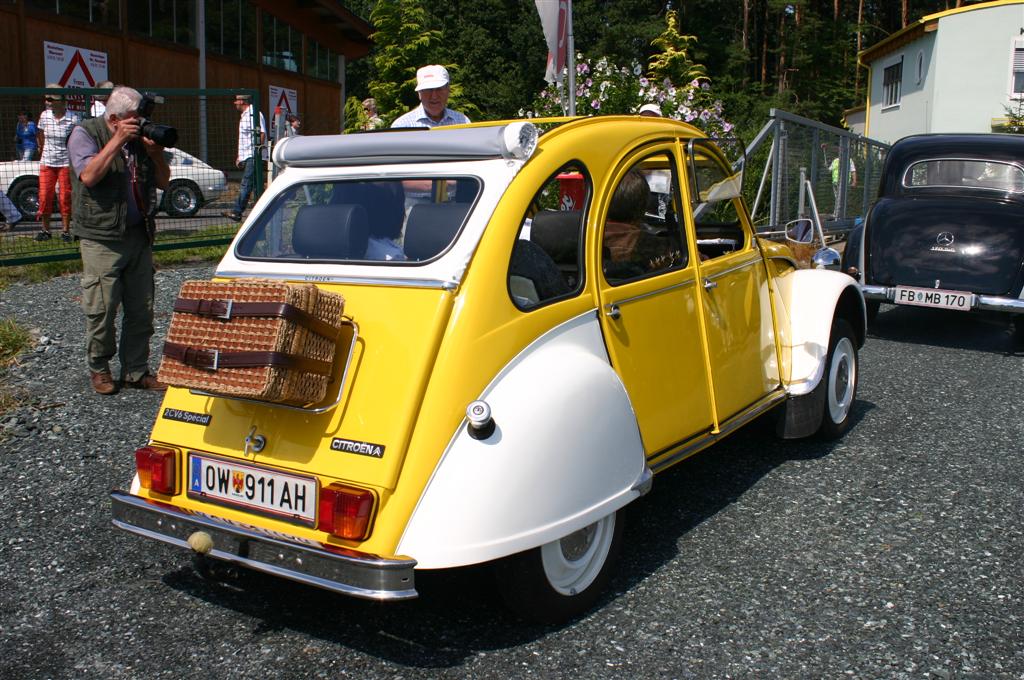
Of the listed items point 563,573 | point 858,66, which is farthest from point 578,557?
point 858,66

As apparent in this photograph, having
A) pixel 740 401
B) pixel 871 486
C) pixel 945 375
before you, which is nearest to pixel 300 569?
pixel 740 401

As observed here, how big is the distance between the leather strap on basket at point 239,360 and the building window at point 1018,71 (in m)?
32.1

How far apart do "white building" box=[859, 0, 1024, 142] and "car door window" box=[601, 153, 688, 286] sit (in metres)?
28.6

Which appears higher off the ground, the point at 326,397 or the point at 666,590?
the point at 326,397

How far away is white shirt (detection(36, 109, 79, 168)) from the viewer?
32.8ft

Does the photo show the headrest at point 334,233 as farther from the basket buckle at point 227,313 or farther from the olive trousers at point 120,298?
the olive trousers at point 120,298

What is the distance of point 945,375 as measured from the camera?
764 centimetres

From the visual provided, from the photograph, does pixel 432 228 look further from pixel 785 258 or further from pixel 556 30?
pixel 556 30

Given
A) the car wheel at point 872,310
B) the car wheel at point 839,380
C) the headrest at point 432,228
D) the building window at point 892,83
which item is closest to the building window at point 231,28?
the car wheel at point 872,310

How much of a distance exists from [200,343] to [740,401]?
8.41ft

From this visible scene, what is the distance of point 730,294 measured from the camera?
455cm

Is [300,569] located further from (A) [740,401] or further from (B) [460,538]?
(A) [740,401]

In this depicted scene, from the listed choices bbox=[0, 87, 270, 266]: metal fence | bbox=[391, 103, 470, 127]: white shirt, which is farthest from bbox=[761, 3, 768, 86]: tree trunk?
bbox=[391, 103, 470, 127]: white shirt

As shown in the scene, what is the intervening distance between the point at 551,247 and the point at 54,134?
8555mm
